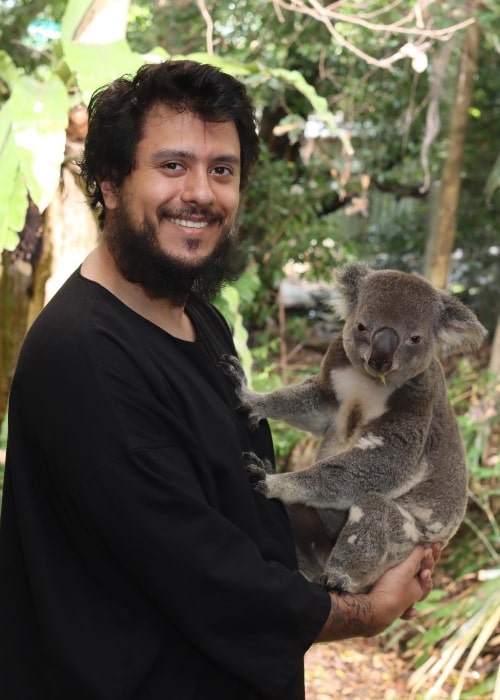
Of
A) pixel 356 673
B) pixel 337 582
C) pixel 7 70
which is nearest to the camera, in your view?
pixel 337 582

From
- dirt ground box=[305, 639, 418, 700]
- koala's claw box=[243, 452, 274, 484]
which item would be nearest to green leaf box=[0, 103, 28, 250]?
koala's claw box=[243, 452, 274, 484]

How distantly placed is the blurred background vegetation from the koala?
863 millimetres

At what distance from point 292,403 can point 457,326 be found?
0.52m

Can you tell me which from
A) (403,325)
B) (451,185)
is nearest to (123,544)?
(403,325)

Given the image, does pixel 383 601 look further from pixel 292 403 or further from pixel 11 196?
pixel 11 196

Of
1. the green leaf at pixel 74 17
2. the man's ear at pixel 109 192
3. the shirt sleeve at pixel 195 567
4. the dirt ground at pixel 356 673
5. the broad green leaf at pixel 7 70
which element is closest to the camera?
the shirt sleeve at pixel 195 567

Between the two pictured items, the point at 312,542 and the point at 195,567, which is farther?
the point at 312,542

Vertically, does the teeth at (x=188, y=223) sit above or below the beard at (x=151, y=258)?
above

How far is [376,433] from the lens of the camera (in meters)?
2.18

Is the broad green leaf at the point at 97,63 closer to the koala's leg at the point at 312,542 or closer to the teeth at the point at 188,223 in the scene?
the teeth at the point at 188,223

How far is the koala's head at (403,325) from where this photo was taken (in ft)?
6.90

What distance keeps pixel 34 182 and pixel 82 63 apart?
1.36 feet

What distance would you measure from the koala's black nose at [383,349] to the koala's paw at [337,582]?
1.73 feet

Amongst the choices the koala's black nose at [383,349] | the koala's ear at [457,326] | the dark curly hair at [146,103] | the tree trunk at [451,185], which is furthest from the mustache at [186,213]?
the tree trunk at [451,185]
